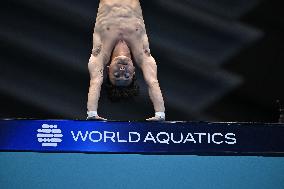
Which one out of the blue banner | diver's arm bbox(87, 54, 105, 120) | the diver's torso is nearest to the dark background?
the diver's torso

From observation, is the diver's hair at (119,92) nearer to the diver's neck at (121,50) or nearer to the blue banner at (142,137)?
the diver's neck at (121,50)

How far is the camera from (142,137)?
11.9 ft

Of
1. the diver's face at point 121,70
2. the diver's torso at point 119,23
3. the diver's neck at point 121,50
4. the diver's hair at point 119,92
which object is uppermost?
the diver's torso at point 119,23

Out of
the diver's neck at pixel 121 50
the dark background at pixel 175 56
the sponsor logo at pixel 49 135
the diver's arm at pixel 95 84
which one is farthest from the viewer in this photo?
the dark background at pixel 175 56

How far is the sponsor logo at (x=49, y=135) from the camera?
141 inches

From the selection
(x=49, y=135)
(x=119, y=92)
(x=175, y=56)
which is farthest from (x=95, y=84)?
(x=175, y=56)

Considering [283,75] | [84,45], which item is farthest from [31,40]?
[283,75]

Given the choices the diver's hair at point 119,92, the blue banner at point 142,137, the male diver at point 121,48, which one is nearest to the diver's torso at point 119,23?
the male diver at point 121,48

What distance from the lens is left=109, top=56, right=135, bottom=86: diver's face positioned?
4188 millimetres

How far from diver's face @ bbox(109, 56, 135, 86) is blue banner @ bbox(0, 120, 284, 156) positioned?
0.66 meters

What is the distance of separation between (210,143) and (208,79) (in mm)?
1840

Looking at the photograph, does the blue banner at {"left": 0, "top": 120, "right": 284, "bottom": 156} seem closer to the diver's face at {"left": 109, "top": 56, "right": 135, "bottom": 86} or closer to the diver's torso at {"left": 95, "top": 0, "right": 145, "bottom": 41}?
the diver's face at {"left": 109, "top": 56, "right": 135, "bottom": 86}

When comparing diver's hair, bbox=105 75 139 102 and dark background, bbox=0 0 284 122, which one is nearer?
diver's hair, bbox=105 75 139 102

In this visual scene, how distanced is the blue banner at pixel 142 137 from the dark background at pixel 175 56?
1.63 m
